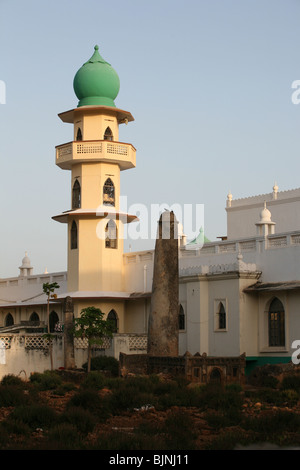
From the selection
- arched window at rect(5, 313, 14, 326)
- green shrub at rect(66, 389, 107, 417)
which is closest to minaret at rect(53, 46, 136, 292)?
arched window at rect(5, 313, 14, 326)

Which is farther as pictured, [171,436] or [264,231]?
[264,231]

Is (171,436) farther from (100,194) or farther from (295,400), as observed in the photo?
(100,194)

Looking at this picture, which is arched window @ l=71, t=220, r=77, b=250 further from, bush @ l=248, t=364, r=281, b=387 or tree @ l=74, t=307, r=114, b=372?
bush @ l=248, t=364, r=281, b=387

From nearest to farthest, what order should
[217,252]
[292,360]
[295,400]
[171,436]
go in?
[171,436]
[295,400]
[292,360]
[217,252]

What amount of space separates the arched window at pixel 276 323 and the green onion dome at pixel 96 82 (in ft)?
38.6

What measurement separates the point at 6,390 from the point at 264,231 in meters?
13.1

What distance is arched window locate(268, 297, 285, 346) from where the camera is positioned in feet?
99.1

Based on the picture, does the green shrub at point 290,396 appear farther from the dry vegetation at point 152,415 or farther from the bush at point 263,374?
the bush at point 263,374

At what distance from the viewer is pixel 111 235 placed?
36.3 meters

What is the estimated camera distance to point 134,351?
32406mm

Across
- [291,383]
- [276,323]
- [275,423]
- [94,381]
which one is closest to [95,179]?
[276,323]

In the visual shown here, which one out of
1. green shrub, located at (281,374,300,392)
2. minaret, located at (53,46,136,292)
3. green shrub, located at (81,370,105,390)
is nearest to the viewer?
green shrub, located at (281,374,300,392)

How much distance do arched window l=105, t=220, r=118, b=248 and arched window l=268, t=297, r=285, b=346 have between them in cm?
850
